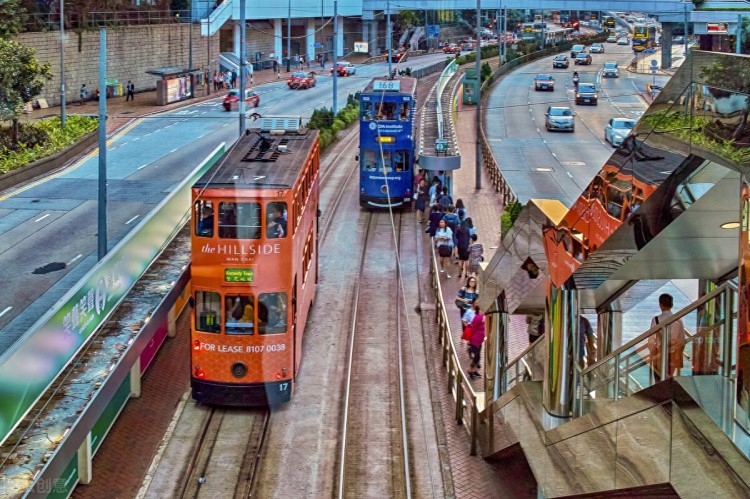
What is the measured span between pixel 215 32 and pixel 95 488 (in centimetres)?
6838

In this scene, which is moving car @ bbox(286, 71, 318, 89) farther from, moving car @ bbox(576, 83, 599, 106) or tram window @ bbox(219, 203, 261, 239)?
tram window @ bbox(219, 203, 261, 239)

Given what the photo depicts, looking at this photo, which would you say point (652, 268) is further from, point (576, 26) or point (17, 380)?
point (576, 26)

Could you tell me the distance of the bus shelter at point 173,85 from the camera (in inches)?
2409

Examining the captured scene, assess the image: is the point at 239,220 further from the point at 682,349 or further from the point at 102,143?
the point at 682,349

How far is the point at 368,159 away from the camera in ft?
114

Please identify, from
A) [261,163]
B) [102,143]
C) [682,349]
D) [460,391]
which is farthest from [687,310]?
[102,143]

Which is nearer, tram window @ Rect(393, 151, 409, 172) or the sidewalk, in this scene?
tram window @ Rect(393, 151, 409, 172)

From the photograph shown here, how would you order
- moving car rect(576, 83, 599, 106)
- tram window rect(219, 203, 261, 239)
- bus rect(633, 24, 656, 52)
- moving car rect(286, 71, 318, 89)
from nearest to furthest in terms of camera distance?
tram window rect(219, 203, 261, 239) < bus rect(633, 24, 656, 52) < moving car rect(576, 83, 599, 106) < moving car rect(286, 71, 318, 89)

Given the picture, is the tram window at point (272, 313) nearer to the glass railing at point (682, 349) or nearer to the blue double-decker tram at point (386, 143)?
the glass railing at point (682, 349)

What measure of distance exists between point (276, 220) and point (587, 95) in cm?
4940

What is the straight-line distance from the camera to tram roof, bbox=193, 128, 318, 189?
17.2 m

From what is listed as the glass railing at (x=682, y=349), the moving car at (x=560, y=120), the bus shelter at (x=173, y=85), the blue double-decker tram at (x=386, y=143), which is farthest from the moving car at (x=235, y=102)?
the glass railing at (x=682, y=349)

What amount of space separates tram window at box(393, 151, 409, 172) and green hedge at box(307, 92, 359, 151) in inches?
424

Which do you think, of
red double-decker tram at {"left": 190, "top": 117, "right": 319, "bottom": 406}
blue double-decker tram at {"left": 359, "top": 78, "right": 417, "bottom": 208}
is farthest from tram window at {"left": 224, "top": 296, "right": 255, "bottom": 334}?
blue double-decker tram at {"left": 359, "top": 78, "right": 417, "bottom": 208}
